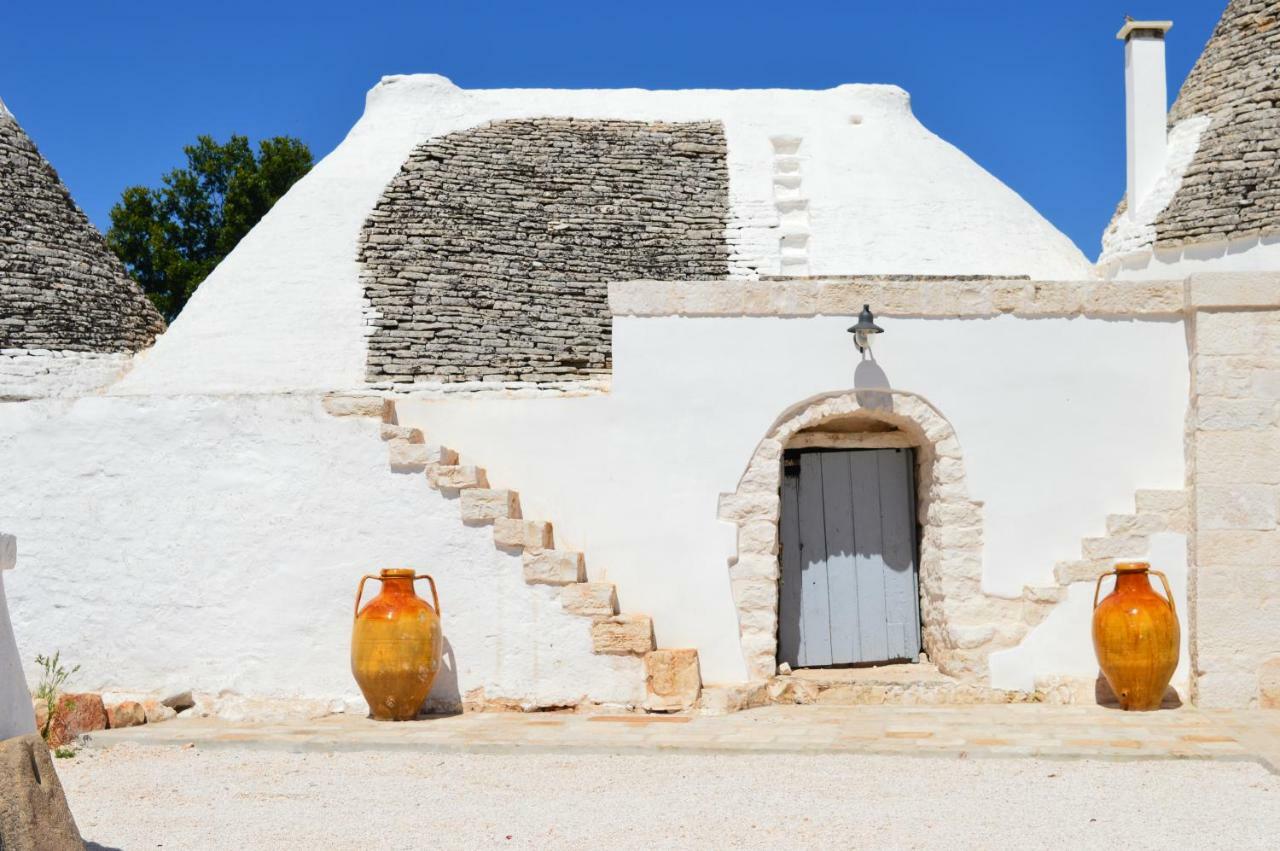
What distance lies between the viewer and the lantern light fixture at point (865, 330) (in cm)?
810

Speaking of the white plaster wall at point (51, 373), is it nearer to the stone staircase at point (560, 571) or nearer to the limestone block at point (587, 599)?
the stone staircase at point (560, 571)

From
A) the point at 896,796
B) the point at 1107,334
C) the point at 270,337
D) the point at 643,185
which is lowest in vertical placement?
the point at 896,796

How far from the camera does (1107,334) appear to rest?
8328mm

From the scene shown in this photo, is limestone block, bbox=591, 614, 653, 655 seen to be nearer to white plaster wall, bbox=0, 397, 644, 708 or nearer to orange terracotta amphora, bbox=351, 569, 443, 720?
white plaster wall, bbox=0, 397, 644, 708

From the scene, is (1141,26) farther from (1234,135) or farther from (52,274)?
(52,274)

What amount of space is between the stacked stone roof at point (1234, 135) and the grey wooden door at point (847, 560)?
26.5ft

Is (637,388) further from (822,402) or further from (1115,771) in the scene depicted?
(1115,771)

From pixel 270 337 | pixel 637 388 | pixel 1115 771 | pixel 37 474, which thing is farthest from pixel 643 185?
pixel 1115 771

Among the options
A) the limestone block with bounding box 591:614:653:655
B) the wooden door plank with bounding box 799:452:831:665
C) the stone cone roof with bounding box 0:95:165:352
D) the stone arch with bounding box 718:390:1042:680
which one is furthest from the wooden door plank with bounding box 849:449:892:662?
the stone cone roof with bounding box 0:95:165:352

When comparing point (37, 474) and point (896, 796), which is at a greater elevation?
point (37, 474)

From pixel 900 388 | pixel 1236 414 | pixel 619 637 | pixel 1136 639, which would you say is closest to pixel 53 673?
pixel 619 637

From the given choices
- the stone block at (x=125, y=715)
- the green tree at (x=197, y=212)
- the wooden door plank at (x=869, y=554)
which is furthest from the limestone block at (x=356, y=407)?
the green tree at (x=197, y=212)

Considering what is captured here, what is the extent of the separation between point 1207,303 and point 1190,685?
7.64 ft

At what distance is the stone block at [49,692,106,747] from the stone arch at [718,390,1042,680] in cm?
376
